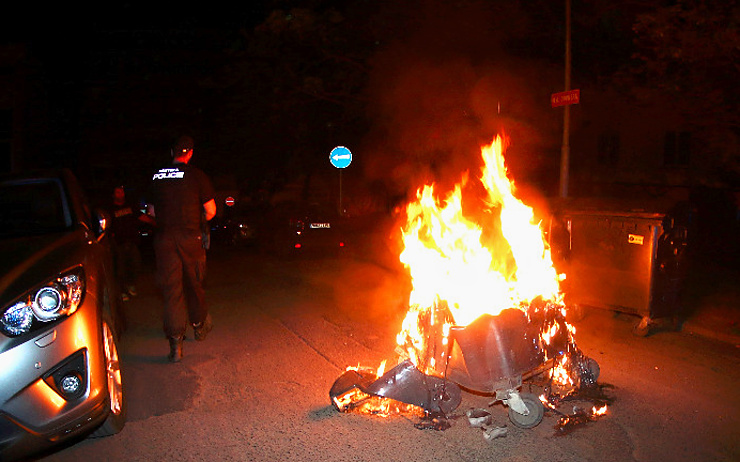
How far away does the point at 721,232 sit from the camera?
17.3m

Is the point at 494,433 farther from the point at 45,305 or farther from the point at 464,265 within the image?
the point at 45,305

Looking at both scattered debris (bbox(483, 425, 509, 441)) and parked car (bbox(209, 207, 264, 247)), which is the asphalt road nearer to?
scattered debris (bbox(483, 425, 509, 441))

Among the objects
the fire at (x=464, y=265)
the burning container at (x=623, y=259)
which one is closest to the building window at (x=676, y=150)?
the burning container at (x=623, y=259)

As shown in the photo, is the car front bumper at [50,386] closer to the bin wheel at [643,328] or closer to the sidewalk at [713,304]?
the bin wheel at [643,328]

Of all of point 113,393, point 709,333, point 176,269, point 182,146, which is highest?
point 182,146

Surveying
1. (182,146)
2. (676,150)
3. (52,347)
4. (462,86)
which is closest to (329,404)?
(52,347)

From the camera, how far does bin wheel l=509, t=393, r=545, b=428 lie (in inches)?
176

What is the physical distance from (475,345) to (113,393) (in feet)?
8.49

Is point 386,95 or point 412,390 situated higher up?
point 386,95

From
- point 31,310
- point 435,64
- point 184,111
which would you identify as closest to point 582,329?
point 31,310

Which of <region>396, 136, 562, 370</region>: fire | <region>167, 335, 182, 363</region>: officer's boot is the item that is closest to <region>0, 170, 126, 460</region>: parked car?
<region>167, 335, 182, 363</region>: officer's boot

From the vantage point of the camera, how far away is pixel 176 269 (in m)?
5.97

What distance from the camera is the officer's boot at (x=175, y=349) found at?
20.0ft

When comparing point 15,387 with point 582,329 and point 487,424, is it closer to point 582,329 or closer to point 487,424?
point 487,424
